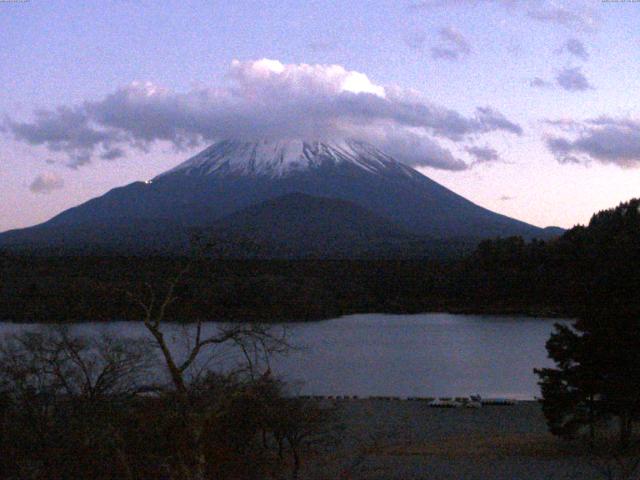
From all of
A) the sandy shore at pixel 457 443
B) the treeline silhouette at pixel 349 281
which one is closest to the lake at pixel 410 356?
the sandy shore at pixel 457 443

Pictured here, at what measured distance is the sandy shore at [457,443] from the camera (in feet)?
23.8

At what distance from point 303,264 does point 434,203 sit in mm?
35713

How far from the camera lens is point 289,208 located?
210 ft

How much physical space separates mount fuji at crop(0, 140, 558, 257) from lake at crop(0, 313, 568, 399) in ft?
70.1

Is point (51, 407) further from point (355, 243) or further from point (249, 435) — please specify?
point (355, 243)

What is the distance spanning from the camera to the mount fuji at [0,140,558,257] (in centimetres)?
5522

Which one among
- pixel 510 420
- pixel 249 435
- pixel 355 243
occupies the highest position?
pixel 355 243

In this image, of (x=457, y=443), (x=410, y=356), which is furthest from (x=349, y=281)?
(x=457, y=443)

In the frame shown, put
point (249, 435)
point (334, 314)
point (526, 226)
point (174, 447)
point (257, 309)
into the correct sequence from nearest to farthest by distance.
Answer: point (174, 447) < point (249, 435) < point (257, 309) < point (334, 314) < point (526, 226)

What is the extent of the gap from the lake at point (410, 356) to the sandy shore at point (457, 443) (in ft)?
4.30

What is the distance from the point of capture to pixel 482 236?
2329 inches

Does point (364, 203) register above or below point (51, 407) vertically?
above

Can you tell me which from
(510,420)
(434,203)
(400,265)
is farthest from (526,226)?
(510,420)

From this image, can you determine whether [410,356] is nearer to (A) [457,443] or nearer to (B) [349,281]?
(A) [457,443]
